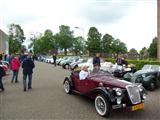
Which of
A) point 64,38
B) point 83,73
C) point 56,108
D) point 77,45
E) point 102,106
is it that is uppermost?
point 64,38

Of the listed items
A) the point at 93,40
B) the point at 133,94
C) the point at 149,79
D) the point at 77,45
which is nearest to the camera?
the point at 133,94

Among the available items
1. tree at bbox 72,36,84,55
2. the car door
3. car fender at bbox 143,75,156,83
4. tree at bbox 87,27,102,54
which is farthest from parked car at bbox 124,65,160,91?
tree at bbox 72,36,84,55

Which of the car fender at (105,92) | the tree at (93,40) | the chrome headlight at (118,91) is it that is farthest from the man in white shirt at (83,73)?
the tree at (93,40)

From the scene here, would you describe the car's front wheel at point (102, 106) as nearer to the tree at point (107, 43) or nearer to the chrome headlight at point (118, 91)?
the chrome headlight at point (118, 91)

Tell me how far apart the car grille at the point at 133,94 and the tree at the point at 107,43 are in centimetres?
6106

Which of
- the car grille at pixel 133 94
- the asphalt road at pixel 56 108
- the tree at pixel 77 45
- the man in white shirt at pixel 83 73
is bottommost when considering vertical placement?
the asphalt road at pixel 56 108

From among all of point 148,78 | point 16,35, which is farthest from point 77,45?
point 148,78

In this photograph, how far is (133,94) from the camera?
22.8ft

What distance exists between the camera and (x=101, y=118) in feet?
21.8

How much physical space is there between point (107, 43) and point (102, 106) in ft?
208

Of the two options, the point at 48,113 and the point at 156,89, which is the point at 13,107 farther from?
the point at 156,89

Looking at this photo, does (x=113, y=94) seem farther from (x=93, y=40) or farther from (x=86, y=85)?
(x=93, y=40)

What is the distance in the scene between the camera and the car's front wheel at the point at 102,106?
6688 millimetres

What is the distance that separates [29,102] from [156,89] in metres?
6.42
